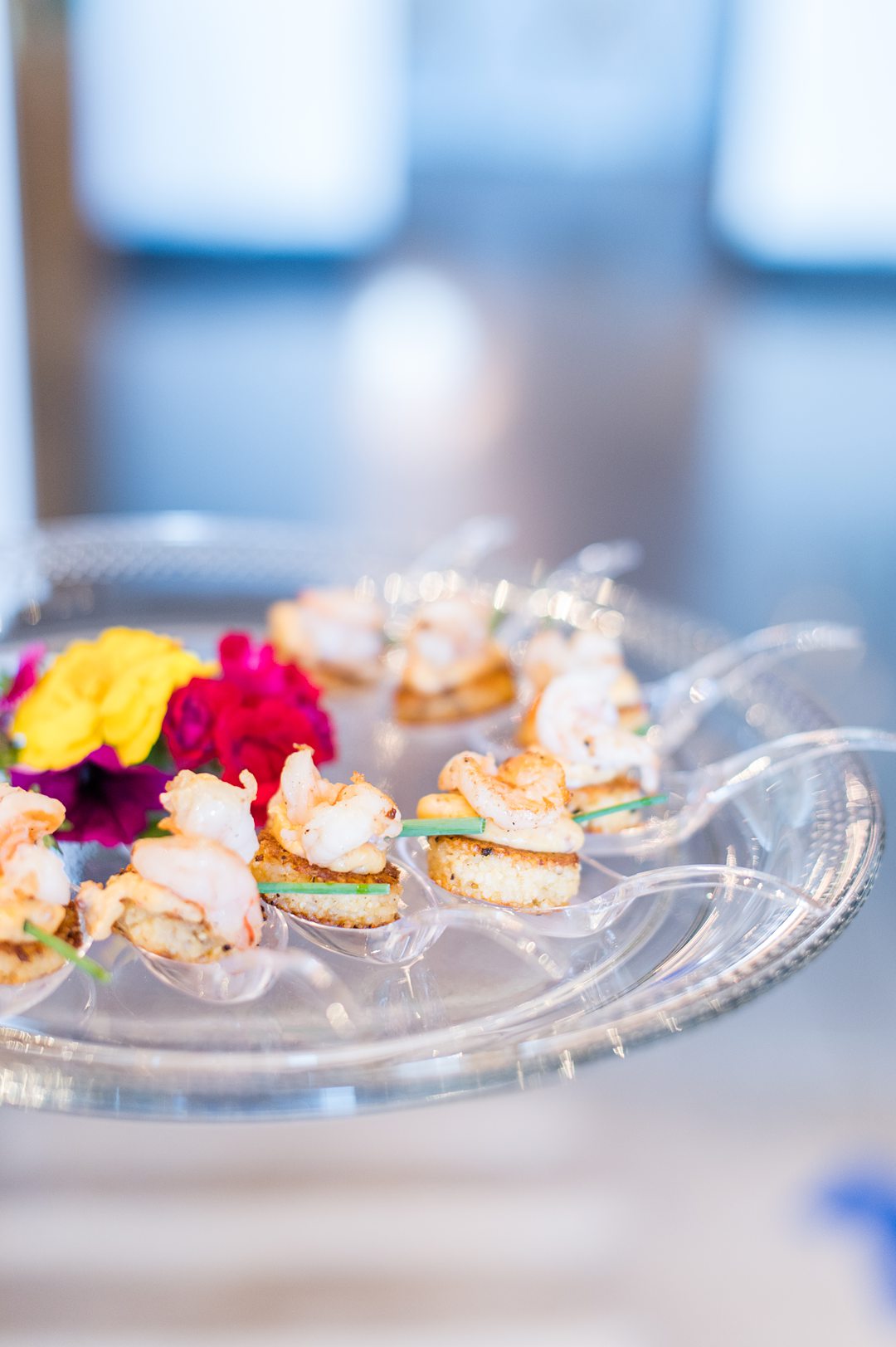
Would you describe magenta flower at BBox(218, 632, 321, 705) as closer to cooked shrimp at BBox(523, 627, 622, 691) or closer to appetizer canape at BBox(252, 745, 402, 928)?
appetizer canape at BBox(252, 745, 402, 928)

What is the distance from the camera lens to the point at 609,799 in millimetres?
1102

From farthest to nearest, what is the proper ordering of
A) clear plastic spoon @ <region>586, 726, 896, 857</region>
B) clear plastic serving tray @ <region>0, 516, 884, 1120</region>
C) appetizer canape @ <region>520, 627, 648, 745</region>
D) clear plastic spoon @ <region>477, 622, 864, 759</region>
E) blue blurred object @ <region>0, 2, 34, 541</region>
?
1. blue blurred object @ <region>0, 2, 34, 541</region>
2. clear plastic spoon @ <region>477, 622, 864, 759</region>
3. appetizer canape @ <region>520, 627, 648, 745</region>
4. clear plastic spoon @ <region>586, 726, 896, 857</region>
5. clear plastic serving tray @ <region>0, 516, 884, 1120</region>

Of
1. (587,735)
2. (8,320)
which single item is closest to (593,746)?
(587,735)

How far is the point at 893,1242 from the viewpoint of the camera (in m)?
0.93

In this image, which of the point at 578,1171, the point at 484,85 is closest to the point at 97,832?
the point at 578,1171

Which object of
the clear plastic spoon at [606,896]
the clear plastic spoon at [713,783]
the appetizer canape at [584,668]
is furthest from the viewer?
the appetizer canape at [584,668]

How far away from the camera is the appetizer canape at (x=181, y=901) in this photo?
859mm

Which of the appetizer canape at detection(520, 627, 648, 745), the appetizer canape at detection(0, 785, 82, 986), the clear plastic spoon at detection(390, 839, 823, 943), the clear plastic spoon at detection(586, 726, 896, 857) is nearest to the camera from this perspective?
the appetizer canape at detection(0, 785, 82, 986)

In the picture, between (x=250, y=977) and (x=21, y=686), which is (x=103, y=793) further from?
(x=250, y=977)

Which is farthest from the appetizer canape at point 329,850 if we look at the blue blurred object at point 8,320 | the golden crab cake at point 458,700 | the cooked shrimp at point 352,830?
the blue blurred object at point 8,320

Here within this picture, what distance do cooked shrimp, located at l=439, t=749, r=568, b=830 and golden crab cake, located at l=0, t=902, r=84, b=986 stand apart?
0.30 m

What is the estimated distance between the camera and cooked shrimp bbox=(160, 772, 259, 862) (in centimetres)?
90

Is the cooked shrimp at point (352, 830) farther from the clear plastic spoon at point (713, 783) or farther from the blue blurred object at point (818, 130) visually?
the blue blurred object at point (818, 130)

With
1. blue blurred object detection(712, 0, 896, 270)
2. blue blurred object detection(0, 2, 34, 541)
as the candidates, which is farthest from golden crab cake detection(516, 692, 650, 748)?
blue blurred object detection(712, 0, 896, 270)
